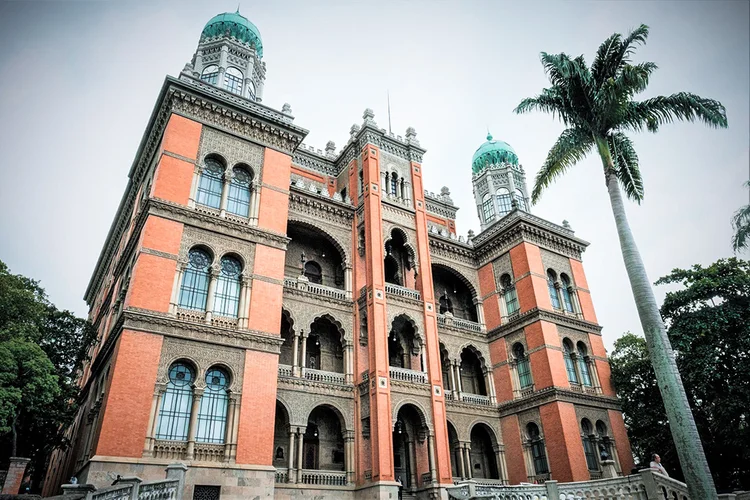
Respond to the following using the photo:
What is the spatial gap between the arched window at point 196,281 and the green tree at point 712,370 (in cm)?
2180

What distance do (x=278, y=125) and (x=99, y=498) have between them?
16.3 metres

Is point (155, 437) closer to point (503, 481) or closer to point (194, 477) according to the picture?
point (194, 477)

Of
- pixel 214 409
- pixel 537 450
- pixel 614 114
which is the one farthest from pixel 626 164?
pixel 214 409

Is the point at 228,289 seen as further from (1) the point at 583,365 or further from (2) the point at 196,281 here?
(1) the point at 583,365

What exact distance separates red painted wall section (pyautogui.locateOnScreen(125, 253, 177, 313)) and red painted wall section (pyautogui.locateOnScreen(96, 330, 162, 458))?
1108mm

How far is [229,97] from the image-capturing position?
75.1 ft

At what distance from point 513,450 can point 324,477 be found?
34.7ft

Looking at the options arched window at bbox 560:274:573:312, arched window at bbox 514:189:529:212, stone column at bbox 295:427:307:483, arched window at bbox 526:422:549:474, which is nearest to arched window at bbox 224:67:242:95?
stone column at bbox 295:427:307:483

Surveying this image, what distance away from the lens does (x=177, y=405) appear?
17.6 m

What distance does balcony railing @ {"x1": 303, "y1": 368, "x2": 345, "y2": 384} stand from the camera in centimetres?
2233

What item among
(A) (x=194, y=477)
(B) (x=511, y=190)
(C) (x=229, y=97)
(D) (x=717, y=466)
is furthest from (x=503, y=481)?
(C) (x=229, y=97)

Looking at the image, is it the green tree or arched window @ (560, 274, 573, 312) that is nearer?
the green tree

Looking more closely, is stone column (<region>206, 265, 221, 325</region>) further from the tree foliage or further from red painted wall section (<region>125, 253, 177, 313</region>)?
the tree foliage

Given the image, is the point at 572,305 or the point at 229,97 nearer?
the point at 229,97
